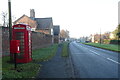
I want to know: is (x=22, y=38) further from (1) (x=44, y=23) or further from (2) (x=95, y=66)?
(1) (x=44, y=23)

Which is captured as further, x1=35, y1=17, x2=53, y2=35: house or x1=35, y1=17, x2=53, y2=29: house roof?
x1=35, y1=17, x2=53, y2=29: house roof

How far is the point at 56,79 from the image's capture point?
6266 mm

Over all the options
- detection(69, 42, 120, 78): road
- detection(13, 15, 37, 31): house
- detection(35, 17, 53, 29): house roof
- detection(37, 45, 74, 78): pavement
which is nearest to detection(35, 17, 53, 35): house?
detection(35, 17, 53, 29): house roof

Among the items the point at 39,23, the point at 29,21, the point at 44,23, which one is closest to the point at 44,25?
the point at 44,23

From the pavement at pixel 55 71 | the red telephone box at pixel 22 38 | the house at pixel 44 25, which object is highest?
the house at pixel 44 25

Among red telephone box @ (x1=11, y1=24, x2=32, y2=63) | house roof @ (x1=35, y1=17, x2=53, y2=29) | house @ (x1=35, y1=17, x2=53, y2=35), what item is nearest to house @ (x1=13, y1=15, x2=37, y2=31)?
house @ (x1=35, y1=17, x2=53, y2=35)

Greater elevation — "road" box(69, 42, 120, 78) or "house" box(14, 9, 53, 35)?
"house" box(14, 9, 53, 35)

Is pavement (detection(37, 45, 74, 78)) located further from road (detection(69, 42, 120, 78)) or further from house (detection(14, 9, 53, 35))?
house (detection(14, 9, 53, 35))

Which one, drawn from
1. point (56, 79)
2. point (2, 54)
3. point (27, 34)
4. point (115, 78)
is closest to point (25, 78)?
point (56, 79)

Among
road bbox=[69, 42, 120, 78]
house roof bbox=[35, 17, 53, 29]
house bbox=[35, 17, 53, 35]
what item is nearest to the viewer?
road bbox=[69, 42, 120, 78]

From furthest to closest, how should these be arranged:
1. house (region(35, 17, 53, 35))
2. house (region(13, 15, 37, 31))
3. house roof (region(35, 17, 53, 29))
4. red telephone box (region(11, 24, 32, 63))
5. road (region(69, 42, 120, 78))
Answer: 1. house roof (region(35, 17, 53, 29))
2. house (region(35, 17, 53, 35))
3. house (region(13, 15, 37, 31))
4. red telephone box (region(11, 24, 32, 63))
5. road (region(69, 42, 120, 78))

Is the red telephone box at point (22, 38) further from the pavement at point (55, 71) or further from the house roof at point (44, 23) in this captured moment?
the house roof at point (44, 23)

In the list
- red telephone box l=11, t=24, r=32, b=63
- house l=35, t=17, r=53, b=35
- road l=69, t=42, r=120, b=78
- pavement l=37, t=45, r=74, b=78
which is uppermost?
house l=35, t=17, r=53, b=35

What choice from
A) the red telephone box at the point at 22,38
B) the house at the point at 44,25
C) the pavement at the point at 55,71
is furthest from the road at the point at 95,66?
the house at the point at 44,25
